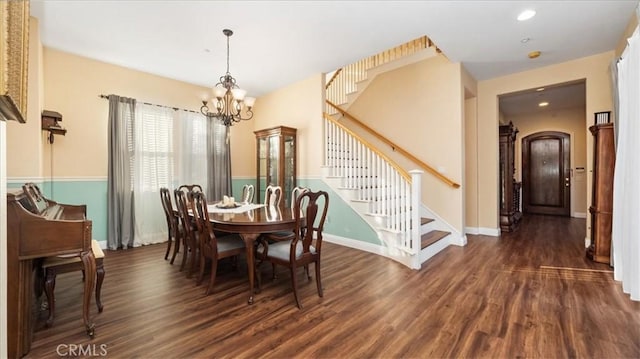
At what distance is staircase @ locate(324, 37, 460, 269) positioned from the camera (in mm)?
3527

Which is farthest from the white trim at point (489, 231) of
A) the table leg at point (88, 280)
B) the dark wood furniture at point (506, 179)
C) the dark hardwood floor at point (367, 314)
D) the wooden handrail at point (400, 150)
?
the table leg at point (88, 280)

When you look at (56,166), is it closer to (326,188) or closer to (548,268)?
(326,188)

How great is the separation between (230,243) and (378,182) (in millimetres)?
2245

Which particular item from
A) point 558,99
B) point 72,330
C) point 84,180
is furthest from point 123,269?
point 558,99

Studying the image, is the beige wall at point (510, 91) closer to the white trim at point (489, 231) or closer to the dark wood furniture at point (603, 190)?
the white trim at point (489, 231)

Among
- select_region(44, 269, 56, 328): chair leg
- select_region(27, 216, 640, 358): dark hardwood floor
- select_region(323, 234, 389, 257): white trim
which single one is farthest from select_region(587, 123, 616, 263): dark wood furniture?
select_region(44, 269, 56, 328): chair leg

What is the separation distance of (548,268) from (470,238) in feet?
5.18

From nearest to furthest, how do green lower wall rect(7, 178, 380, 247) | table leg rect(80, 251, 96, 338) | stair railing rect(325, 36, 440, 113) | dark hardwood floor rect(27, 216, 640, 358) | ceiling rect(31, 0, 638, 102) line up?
dark hardwood floor rect(27, 216, 640, 358)
table leg rect(80, 251, 96, 338)
ceiling rect(31, 0, 638, 102)
green lower wall rect(7, 178, 380, 247)
stair railing rect(325, 36, 440, 113)

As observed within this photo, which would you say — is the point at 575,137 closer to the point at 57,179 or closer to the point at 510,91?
the point at 510,91

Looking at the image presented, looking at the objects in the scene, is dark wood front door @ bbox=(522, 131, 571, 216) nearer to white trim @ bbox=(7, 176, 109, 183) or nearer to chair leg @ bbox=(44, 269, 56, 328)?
chair leg @ bbox=(44, 269, 56, 328)

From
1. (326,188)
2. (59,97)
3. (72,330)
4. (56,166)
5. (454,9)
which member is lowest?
(72,330)

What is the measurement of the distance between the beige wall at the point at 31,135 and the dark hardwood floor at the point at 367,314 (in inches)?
52.5

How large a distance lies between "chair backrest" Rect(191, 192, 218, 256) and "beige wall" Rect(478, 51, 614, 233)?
483cm

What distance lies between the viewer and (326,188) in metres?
4.87
